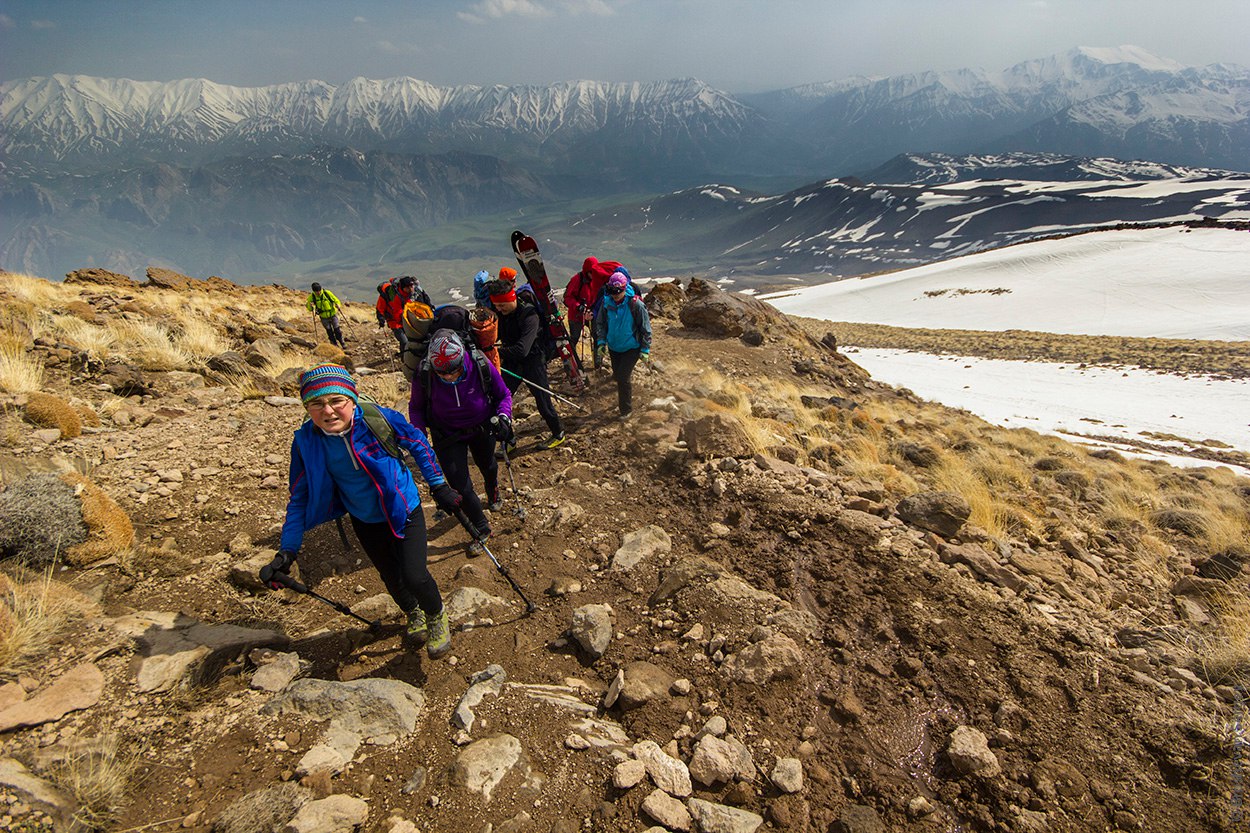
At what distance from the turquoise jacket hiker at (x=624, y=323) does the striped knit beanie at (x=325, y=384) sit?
4183 mm

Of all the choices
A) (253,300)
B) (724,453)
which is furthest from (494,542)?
(253,300)

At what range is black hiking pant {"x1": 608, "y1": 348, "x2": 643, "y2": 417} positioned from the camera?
23.7 ft

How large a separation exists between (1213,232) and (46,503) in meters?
76.4

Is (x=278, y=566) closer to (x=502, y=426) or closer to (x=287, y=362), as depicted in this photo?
(x=502, y=426)

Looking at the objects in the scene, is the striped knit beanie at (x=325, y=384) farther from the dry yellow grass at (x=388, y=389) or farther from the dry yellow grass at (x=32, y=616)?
the dry yellow grass at (x=388, y=389)

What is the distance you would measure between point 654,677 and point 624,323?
181 inches

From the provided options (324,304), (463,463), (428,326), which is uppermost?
(324,304)

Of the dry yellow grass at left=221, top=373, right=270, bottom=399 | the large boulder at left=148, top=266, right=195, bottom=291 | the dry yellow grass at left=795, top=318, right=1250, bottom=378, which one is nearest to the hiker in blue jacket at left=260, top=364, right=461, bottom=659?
the dry yellow grass at left=221, top=373, right=270, bottom=399

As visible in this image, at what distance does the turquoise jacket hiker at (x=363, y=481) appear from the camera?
329 cm

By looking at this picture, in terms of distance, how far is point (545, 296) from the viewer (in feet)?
27.2

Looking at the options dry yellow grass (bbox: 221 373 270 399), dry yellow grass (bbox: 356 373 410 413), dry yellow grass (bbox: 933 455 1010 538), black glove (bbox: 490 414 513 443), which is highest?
dry yellow grass (bbox: 221 373 270 399)

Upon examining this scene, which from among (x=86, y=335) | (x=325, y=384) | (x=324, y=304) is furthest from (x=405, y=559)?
(x=324, y=304)

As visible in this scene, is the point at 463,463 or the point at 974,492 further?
the point at 974,492

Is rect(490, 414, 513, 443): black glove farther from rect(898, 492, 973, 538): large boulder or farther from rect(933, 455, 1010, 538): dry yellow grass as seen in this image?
rect(933, 455, 1010, 538): dry yellow grass
